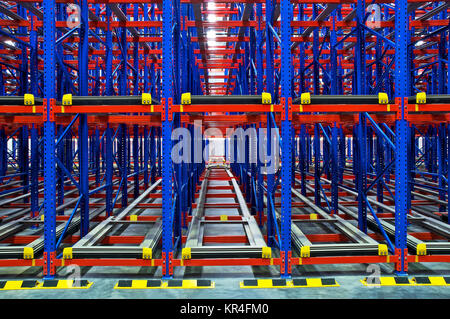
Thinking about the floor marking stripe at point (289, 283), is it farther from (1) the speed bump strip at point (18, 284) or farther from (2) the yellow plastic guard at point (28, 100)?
(2) the yellow plastic guard at point (28, 100)

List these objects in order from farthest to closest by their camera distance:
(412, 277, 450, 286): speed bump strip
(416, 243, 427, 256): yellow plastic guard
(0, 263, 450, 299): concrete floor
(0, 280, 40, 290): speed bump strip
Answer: (416, 243, 427, 256): yellow plastic guard → (412, 277, 450, 286): speed bump strip → (0, 280, 40, 290): speed bump strip → (0, 263, 450, 299): concrete floor

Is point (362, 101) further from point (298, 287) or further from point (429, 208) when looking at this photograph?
point (429, 208)

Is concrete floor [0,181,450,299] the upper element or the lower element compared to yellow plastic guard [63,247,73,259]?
lower

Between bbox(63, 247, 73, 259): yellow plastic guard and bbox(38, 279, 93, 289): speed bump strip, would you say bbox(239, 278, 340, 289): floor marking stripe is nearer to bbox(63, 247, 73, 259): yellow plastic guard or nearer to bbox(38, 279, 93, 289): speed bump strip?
bbox(38, 279, 93, 289): speed bump strip

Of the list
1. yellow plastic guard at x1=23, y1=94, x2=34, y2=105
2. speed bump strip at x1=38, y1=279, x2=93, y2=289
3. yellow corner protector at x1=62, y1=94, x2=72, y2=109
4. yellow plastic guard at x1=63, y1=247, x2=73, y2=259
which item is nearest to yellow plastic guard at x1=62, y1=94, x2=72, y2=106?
yellow corner protector at x1=62, y1=94, x2=72, y2=109

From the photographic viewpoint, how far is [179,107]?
514 cm

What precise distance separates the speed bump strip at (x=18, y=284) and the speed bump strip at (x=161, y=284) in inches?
52.0

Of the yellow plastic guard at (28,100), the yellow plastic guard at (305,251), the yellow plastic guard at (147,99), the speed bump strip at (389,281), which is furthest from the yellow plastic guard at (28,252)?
the speed bump strip at (389,281)

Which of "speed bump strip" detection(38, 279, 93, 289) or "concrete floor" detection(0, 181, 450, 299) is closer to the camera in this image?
"concrete floor" detection(0, 181, 450, 299)

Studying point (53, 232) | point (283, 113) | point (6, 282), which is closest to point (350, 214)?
point (283, 113)

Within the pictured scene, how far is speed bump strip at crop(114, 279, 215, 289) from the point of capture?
4.91 m

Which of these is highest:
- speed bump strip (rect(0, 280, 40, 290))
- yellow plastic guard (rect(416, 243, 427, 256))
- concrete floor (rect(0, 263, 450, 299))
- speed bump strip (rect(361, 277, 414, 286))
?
yellow plastic guard (rect(416, 243, 427, 256))

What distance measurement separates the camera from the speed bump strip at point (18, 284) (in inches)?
190

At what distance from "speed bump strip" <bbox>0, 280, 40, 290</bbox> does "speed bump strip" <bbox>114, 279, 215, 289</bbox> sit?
132 cm
